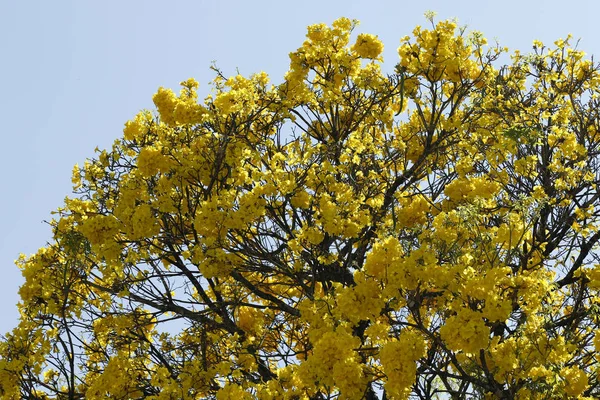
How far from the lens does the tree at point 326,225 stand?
23.2 feet

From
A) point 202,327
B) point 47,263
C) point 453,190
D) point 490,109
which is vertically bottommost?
point 202,327

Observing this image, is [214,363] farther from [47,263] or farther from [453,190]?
[453,190]

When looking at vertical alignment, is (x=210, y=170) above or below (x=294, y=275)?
above

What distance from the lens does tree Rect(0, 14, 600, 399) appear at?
7.07m

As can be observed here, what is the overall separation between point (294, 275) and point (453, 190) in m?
2.10

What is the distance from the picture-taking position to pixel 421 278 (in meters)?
6.25

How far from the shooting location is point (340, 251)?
9.26 meters

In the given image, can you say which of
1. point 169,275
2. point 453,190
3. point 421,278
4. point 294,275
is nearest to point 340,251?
point 294,275

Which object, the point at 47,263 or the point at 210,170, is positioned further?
the point at 47,263

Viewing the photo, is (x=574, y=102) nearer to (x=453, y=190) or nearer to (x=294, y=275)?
(x=453, y=190)

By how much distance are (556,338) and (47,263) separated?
250 inches

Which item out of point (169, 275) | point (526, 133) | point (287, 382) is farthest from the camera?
point (169, 275)

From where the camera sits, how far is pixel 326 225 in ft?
26.5

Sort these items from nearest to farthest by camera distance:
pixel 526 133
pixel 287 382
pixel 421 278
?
1. pixel 421 278
2. pixel 287 382
3. pixel 526 133
